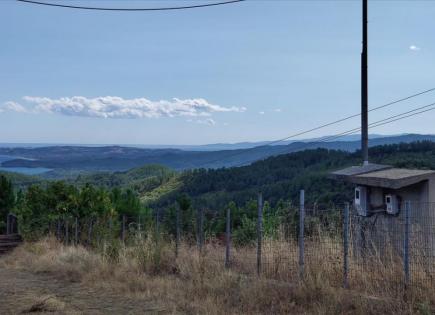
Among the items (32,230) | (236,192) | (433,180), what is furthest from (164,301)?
(236,192)

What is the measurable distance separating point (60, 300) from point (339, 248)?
4397mm

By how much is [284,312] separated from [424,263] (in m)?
2.03

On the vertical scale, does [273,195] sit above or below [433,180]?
below

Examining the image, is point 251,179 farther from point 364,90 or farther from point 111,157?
point 364,90

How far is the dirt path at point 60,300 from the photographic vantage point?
756 cm

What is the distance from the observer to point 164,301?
8039mm

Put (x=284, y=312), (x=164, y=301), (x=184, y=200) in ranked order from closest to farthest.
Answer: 1. (x=284, y=312)
2. (x=164, y=301)
3. (x=184, y=200)

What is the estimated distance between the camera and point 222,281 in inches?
332

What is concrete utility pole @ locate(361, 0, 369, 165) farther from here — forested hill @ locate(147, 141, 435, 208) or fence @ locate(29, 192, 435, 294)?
forested hill @ locate(147, 141, 435, 208)

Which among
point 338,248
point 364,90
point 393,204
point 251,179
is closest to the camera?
point 338,248

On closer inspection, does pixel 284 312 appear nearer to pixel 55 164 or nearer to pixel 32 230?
pixel 32 230

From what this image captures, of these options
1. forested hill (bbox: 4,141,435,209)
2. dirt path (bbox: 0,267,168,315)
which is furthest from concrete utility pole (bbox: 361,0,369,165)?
forested hill (bbox: 4,141,435,209)

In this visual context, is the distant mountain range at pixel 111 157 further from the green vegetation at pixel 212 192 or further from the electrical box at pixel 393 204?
the electrical box at pixel 393 204

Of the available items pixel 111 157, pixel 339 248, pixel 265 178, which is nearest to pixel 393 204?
pixel 339 248
